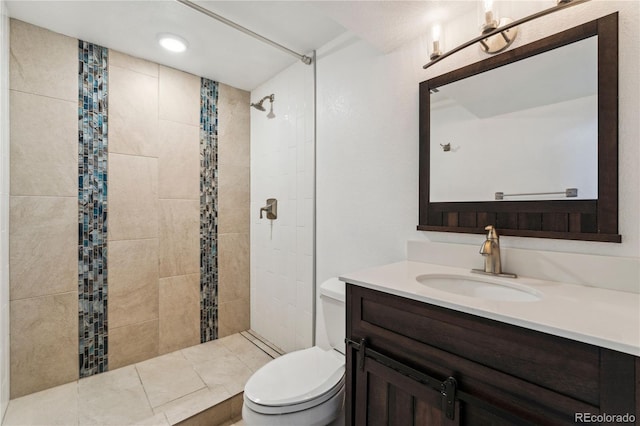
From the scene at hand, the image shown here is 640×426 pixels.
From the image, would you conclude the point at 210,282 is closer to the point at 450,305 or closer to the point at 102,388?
the point at 102,388

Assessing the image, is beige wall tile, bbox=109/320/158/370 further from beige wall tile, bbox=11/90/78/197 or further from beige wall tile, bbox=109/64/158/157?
beige wall tile, bbox=109/64/158/157

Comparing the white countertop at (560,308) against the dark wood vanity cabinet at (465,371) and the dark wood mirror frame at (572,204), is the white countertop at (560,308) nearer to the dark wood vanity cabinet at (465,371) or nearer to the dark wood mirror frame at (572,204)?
the dark wood vanity cabinet at (465,371)

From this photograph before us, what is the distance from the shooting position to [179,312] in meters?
2.25

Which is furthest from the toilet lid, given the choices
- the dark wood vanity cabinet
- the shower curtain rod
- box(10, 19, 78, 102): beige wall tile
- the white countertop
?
box(10, 19, 78, 102): beige wall tile

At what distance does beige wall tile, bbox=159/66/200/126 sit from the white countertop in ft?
6.34

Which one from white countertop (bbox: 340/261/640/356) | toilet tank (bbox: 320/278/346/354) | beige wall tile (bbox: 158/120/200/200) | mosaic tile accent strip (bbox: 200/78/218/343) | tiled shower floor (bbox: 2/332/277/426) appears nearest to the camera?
white countertop (bbox: 340/261/640/356)

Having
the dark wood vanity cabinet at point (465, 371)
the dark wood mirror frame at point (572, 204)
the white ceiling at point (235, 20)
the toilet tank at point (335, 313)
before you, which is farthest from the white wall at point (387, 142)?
the dark wood vanity cabinet at point (465, 371)

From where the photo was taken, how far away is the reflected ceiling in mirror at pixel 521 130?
3.14 ft

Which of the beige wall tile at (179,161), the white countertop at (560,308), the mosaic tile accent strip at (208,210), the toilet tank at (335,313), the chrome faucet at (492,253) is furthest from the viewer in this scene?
the mosaic tile accent strip at (208,210)

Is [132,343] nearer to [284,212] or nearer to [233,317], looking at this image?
[233,317]

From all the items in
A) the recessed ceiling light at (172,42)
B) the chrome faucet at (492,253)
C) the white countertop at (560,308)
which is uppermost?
the recessed ceiling light at (172,42)

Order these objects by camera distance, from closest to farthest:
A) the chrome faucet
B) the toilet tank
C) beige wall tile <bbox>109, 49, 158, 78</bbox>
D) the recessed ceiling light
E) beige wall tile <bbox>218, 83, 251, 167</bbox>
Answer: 1. the chrome faucet
2. the toilet tank
3. the recessed ceiling light
4. beige wall tile <bbox>109, 49, 158, 78</bbox>
5. beige wall tile <bbox>218, 83, 251, 167</bbox>

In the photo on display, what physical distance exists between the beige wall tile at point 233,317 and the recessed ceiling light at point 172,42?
6.43 ft

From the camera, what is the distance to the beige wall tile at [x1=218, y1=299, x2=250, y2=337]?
2.47m
